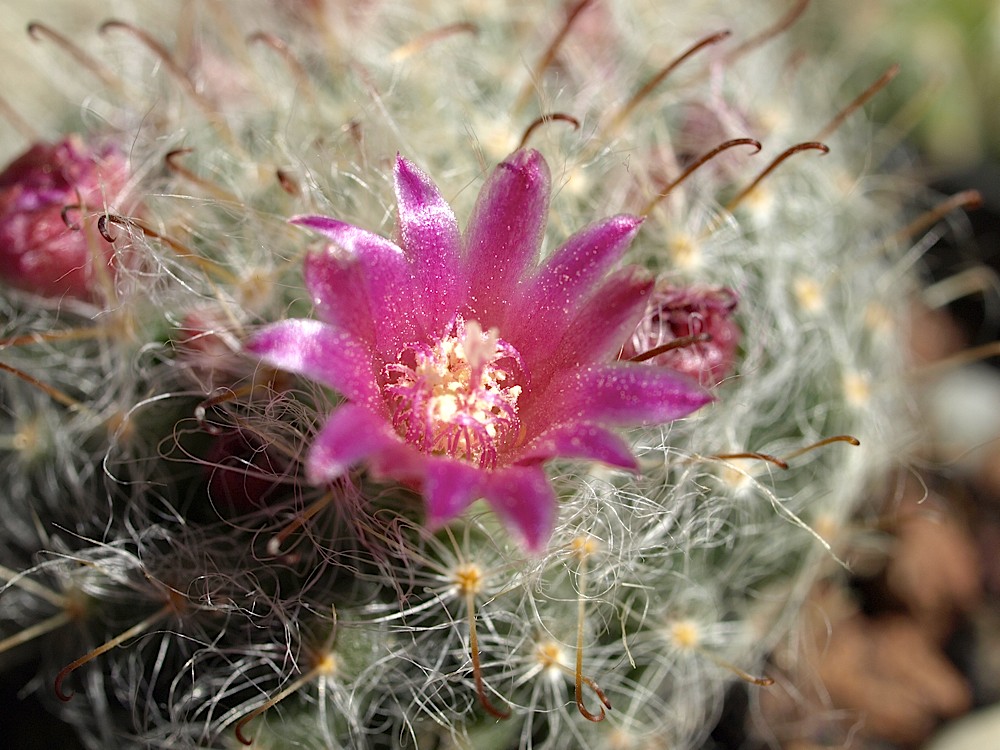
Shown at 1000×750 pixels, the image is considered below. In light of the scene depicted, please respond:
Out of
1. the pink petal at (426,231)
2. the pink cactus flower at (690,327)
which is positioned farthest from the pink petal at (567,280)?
the pink cactus flower at (690,327)

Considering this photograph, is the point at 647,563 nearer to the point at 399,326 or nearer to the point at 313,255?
the point at 399,326

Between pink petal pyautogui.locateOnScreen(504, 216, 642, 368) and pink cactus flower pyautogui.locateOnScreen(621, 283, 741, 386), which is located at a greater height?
pink petal pyautogui.locateOnScreen(504, 216, 642, 368)

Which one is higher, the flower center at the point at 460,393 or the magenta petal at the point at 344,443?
the magenta petal at the point at 344,443

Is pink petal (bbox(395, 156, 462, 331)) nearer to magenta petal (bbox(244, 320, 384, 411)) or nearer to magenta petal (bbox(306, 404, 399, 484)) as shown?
magenta petal (bbox(244, 320, 384, 411))

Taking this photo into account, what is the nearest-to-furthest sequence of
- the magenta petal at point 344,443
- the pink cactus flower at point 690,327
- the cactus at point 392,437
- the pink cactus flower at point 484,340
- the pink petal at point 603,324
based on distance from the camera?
the magenta petal at point 344,443 → the pink cactus flower at point 484,340 → the pink petal at point 603,324 → the cactus at point 392,437 → the pink cactus flower at point 690,327

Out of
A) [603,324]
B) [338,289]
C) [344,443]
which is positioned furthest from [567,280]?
[344,443]

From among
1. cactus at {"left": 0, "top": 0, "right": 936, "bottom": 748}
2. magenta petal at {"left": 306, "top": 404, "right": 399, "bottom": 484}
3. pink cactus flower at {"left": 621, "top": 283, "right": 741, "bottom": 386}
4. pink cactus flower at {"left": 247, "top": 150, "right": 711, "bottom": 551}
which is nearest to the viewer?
magenta petal at {"left": 306, "top": 404, "right": 399, "bottom": 484}

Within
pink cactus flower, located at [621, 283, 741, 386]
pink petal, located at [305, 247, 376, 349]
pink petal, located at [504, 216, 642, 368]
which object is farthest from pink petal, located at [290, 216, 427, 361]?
pink cactus flower, located at [621, 283, 741, 386]

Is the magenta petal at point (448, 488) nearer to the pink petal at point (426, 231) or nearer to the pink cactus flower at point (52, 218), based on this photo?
the pink petal at point (426, 231)

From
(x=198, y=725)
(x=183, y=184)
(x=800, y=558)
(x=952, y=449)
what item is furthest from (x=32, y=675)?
(x=952, y=449)

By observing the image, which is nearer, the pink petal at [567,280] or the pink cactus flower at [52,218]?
the pink petal at [567,280]
